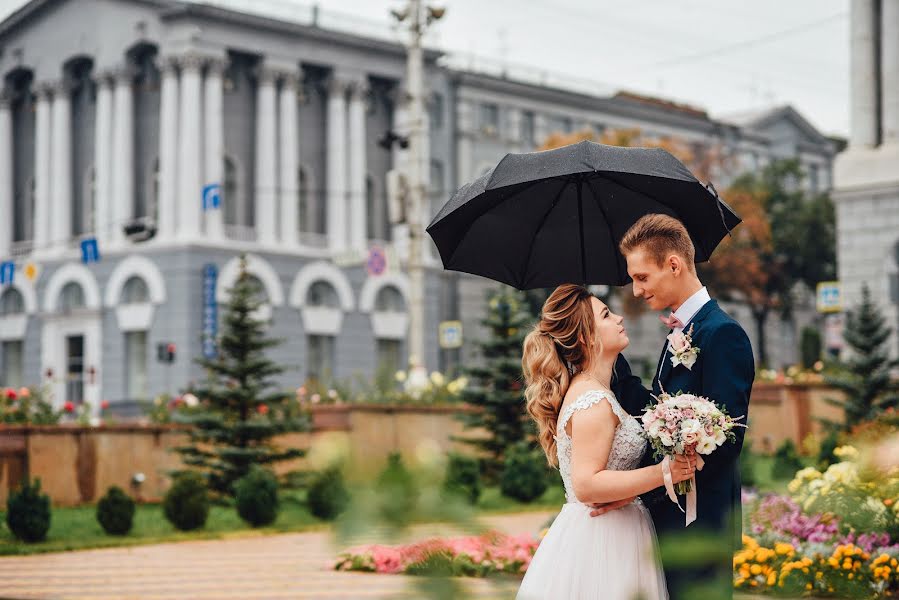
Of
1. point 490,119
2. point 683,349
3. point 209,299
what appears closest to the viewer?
point 683,349

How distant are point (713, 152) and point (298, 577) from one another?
148 ft

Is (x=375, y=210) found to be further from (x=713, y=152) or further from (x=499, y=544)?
(x=499, y=544)

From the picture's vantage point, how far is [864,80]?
1321 inches

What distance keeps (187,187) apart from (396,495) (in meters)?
41.2

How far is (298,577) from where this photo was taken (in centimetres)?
1137

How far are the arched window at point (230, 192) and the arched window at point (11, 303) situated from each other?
855 cm

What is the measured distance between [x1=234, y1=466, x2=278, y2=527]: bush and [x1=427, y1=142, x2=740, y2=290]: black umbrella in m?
10.9

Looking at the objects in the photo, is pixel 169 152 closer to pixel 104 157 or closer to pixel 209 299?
pixel 104 157

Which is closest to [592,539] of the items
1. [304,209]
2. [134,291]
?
[134,291]

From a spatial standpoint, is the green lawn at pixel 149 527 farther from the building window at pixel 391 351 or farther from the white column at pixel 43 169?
the white column at pixel 43 169

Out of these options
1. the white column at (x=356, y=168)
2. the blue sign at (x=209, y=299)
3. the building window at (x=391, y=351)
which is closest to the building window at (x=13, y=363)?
the blue sign at (x=209, y=299)

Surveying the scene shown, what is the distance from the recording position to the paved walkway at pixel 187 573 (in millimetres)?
10297

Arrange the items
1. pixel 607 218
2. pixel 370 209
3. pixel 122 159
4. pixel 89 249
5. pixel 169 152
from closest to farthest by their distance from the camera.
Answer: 1. pixel 607 218
2. pixel 89 249
3. pixel 169 152
4. pixel 122 159
5. pixel 370 209

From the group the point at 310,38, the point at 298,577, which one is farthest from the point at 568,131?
the point at 298,577
